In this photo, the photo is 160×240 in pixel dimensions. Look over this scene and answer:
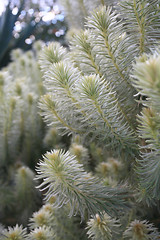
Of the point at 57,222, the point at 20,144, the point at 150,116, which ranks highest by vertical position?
the point at 20,144

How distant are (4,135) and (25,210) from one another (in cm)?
33

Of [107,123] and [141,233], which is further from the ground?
[107,123]

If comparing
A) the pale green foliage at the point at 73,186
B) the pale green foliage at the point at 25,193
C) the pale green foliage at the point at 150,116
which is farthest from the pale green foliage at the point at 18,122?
the pale green foliage at the point at 150,116

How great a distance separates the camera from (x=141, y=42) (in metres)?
0.62

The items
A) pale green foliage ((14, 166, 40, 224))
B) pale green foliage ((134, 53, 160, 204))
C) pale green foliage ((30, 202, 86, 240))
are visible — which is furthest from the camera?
pale green foliage ((14, 166, 40, 224))

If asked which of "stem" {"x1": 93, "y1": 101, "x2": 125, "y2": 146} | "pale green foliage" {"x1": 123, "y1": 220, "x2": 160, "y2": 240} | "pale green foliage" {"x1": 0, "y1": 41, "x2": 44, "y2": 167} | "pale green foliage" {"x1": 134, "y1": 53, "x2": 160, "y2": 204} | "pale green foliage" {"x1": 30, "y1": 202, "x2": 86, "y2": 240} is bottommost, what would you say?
"pale green foliage" {"x1": 30, "y1": 202, "x2": 86, "y2": 240}

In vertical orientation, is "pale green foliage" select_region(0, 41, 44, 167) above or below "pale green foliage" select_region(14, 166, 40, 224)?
above

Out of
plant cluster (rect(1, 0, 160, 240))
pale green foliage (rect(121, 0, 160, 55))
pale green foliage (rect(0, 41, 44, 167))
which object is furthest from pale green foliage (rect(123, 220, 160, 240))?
pale green foliage (rect(0, 41, 44, 167))

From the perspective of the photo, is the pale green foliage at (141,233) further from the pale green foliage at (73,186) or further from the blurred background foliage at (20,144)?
the blurred background foliage at (20,144)

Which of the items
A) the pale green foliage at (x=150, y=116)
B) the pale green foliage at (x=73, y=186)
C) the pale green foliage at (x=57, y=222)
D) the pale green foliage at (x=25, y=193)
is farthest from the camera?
the pale green foliage at (x=25, y=193)

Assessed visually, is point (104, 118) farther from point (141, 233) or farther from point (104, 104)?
point (141, 233)

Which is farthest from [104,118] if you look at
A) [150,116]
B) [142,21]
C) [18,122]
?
[18,122]

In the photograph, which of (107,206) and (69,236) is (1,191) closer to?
(69,236)

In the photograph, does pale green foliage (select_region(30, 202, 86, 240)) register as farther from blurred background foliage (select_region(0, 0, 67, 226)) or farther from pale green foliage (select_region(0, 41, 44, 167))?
pale green foliage (select_region(0, 41, 44, 167))
